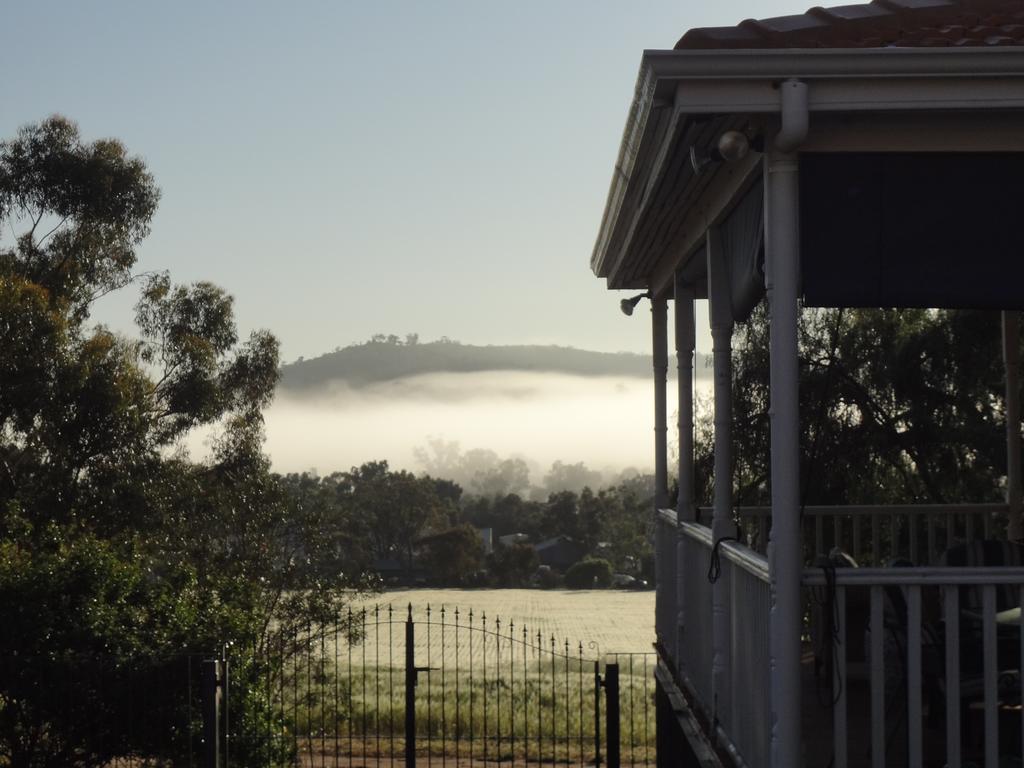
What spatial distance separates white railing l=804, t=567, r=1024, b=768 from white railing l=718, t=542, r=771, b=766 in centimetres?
24

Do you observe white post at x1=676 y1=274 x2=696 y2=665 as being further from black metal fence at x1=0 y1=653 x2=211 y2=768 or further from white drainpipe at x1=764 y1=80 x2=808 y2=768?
black metal fence at x1=0 y1=653 x2=211 y2=768

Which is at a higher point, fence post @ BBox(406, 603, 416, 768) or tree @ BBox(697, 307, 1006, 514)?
tree @ BBox(697, 307, 1006, 514)

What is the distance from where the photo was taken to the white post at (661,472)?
9.10 metres

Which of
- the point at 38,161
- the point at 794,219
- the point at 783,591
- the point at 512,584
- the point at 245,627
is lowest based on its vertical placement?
the point at 512,584

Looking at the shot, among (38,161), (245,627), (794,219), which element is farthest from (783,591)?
(38,161)

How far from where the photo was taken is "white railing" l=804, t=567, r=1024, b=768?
4582 millimetres

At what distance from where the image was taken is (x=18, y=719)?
11.9 meters

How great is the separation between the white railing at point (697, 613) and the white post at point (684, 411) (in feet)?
0.41

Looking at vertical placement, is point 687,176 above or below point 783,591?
above

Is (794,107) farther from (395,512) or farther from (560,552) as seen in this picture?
(560,552)

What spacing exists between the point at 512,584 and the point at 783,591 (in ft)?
235

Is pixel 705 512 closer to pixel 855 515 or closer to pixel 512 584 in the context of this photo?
pixel 855 515

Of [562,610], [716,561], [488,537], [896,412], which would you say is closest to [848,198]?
[716,561]

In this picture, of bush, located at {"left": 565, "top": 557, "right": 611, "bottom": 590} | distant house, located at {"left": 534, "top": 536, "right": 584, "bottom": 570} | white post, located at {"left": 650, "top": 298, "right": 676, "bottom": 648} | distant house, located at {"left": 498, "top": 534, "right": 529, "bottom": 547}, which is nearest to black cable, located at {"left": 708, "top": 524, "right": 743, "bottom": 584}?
white post, located at {"left": 650, "top": 298, "right": 676, "bottom": 648}
